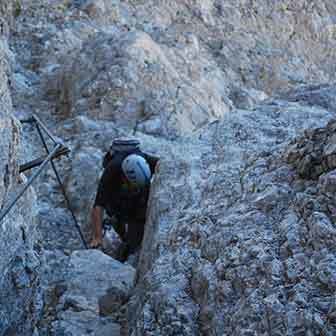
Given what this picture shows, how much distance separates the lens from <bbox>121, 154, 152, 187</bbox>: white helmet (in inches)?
208

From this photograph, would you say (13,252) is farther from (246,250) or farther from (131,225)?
(131,225)

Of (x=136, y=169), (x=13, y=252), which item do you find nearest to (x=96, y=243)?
(x=136, y=169)

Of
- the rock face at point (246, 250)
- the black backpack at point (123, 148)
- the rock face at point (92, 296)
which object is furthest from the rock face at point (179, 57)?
the rock face at point (246, 250)

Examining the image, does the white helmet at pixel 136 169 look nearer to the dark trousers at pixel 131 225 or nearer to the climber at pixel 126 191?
the climber at pixel 126 191

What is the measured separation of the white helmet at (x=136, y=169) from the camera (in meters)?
5.29

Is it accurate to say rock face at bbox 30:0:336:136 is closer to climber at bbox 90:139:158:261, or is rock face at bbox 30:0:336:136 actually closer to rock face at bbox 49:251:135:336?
climber at bbox 90:139:158:261

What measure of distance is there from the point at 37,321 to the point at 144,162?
172cm

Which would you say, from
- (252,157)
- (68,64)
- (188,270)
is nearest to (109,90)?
(68,64)

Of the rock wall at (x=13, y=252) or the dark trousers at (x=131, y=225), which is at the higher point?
the rock wall at (x=13, y=252)

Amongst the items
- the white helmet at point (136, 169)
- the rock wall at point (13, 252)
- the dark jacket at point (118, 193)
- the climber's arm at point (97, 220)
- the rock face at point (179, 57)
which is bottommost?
the rock face at point (179, 57)

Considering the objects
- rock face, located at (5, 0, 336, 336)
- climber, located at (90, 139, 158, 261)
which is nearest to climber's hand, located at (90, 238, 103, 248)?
climber, located at (90, 139, 158, 261)

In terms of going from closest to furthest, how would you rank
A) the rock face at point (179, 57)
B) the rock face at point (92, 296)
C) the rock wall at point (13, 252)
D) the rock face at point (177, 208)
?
the rock face at point (177, 208) → the rock wall at point (13, 252) → the rock face at point (92, 296) → the rock face at point (179, 57)

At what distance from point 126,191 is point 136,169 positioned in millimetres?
276

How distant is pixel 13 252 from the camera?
3.79 meters
